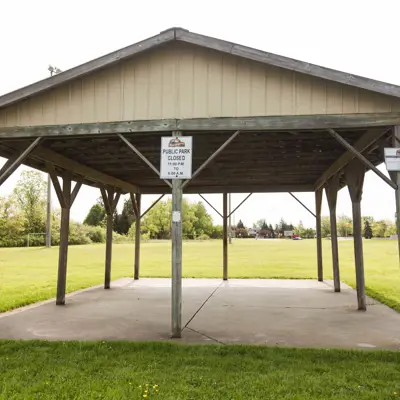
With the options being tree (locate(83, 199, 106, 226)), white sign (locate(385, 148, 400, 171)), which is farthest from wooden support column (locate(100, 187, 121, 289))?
tree (locate(83, 199, 106, 226))

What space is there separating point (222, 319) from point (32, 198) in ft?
163

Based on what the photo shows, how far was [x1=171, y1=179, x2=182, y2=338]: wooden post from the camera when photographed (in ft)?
20.5

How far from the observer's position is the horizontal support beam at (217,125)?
6.12 metres

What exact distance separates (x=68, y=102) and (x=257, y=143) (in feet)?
11.8

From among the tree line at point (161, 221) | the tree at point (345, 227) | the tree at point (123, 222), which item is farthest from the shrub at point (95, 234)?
the tree at point (345, 227)

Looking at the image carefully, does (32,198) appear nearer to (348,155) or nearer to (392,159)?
(348,155)

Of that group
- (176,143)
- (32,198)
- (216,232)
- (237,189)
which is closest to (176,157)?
(176,143)

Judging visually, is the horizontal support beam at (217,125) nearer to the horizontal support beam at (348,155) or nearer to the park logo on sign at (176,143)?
the park logo on sign at (176,143)

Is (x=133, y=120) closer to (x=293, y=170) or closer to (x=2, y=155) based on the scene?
(x=2, y=155)

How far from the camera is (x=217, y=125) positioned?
21.0ft

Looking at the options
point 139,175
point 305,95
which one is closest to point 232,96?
point 305,95

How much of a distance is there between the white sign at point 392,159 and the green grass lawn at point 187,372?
8.39 ft

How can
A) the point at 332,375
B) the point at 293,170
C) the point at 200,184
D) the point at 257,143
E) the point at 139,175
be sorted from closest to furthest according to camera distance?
1. the point at 332,375
2. the point at 257,143
3. the point at 293,170
4. the point at 139,175
5. the point at 200,184

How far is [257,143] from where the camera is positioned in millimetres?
8023
